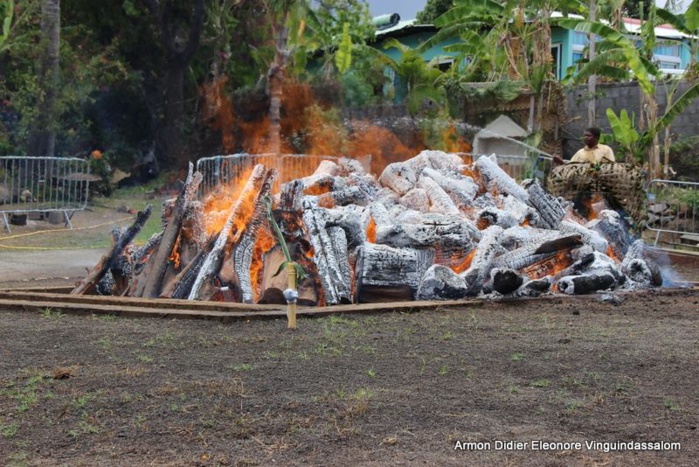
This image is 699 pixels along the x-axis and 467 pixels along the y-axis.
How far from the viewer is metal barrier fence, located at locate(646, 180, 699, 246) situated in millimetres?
15219

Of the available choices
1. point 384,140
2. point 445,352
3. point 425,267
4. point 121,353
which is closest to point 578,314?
point 425,267

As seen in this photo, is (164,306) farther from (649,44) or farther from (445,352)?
(649,44)

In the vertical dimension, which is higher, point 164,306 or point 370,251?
point 370,251

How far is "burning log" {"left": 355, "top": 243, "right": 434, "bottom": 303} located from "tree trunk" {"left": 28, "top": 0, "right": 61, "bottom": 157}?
1378cm

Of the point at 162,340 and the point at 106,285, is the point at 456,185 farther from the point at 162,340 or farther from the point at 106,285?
the point at 162,340

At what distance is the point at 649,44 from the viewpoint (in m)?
17.9

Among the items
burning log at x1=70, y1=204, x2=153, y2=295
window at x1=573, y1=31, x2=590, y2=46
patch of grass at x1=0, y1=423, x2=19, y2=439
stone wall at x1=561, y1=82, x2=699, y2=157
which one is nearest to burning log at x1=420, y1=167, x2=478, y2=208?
burning log at x1=70, y1=204, x2=153, y2=295

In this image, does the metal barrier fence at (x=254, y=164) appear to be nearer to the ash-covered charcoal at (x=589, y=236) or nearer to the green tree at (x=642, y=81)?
the green tree at (x=642, y=81)

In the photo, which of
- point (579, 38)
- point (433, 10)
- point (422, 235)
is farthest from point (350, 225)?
point (433, 10)

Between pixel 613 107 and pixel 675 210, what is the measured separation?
523 cm

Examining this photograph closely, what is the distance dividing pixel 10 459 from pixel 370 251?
464 cm

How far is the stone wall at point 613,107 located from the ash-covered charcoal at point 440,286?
12.0 m

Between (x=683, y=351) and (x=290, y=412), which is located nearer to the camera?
(x=290, y=412)

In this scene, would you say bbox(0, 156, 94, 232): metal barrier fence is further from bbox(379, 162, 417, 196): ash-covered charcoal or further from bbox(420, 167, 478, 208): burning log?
bbox(420, 167, 478, 208): burning log
